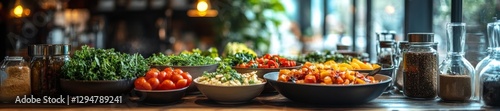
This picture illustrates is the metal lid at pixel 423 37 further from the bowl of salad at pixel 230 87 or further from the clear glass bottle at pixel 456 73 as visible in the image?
the bowl of salad at pixel 230 87

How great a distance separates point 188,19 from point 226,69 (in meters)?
4.40

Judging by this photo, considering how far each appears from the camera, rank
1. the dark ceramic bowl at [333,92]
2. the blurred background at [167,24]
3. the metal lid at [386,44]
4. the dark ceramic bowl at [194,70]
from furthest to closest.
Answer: the blurred background at [167,24] < the metal lid at [386,44] < the dark ceramic bowl at [194,70] < the dark ceramic bowl at [333,92]

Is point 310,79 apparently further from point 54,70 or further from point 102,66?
point 54,70

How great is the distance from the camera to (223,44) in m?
5.74

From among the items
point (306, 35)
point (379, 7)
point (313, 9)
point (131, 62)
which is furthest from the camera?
point (313, 9)

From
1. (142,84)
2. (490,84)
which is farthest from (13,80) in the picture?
(490,84)

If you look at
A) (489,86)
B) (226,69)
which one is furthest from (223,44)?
(489,86)

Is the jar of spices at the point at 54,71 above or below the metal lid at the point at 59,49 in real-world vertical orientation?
below

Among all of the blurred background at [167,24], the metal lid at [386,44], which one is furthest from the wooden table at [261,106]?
the blurred background at [167,24]

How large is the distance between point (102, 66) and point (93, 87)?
3.8 inches

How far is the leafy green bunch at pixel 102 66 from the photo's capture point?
1938mm

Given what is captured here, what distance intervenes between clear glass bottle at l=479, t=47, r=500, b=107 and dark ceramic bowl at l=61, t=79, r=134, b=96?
4.96 feet

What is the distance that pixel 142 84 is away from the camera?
1912 millimetres

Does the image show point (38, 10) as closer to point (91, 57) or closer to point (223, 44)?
point (223, 44)
